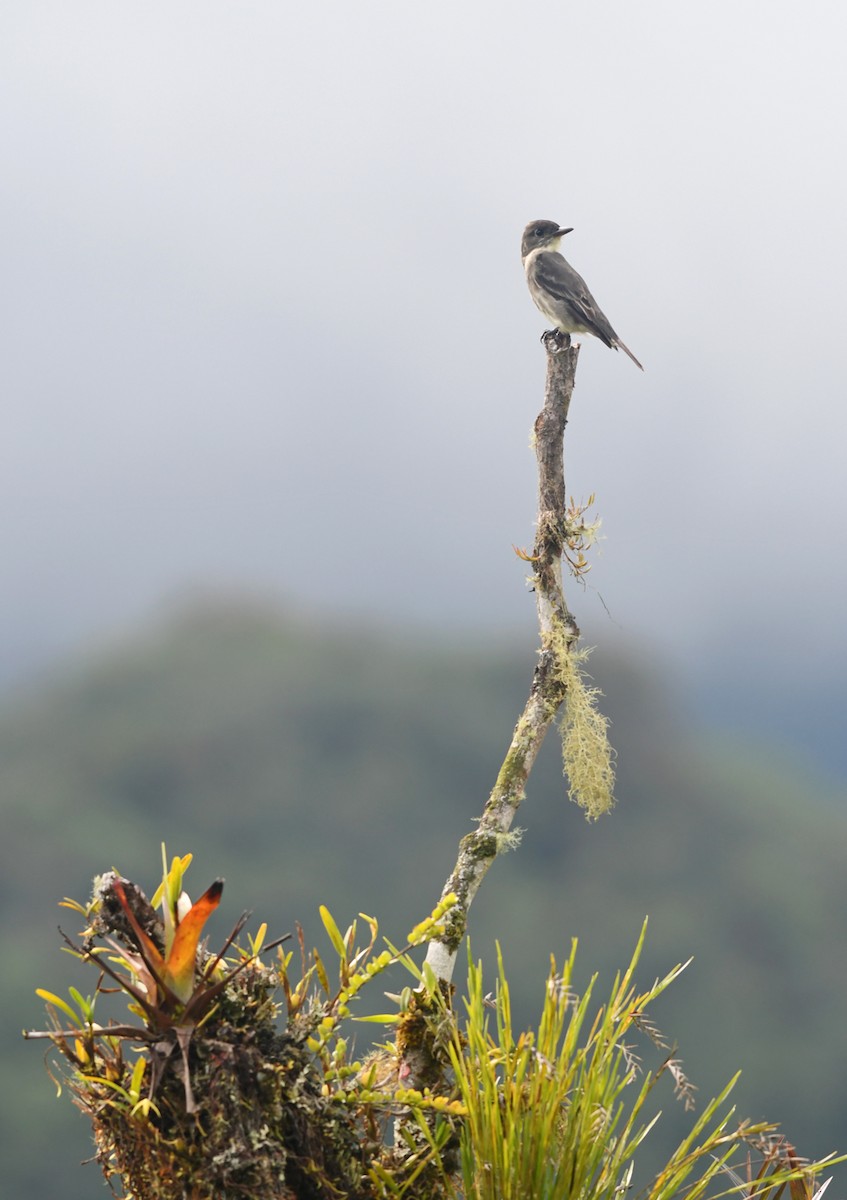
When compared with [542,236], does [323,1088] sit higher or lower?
lower

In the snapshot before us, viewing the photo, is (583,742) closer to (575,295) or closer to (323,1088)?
(323,1088)

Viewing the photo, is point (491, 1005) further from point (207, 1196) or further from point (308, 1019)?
point (207, 1196)

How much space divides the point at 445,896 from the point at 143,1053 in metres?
0.96

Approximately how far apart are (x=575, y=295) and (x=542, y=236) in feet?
3.39

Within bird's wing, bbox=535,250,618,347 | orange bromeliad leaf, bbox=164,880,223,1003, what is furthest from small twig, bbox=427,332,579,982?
bird's wing, bbox=535,250,618,347

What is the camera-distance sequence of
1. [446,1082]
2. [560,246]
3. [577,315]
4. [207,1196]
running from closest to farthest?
[207,1196] < [446,1082] < [577,315] < [560,246]

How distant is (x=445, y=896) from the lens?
3.42 metres

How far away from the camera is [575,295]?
6.37 m

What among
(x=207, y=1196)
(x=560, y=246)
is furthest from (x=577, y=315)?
(x=207, y=1196)

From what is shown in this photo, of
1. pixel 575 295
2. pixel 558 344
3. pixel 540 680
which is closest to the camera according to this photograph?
pixel 540 680

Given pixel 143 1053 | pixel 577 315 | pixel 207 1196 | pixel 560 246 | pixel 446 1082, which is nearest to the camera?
pixel 207 1196

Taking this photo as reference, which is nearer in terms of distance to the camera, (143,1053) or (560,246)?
(143,1053)

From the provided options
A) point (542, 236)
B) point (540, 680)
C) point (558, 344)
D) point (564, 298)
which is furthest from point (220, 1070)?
point (542, 236)

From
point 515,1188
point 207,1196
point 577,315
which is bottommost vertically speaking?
point 515,1188
